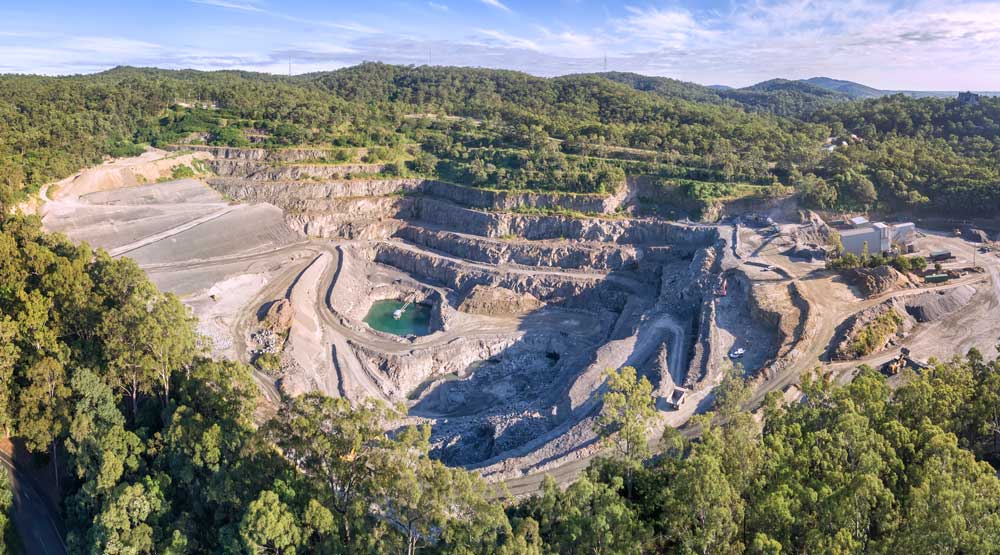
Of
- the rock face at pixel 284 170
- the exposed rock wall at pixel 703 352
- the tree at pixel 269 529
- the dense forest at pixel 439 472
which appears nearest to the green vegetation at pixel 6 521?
the dense forest at pixel 439 472

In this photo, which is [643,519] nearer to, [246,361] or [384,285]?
[246,361]

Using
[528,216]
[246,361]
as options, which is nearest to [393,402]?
[246,361]

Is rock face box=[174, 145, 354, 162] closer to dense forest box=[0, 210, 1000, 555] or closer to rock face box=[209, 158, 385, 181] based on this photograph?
rock face box=[209, 158, 385, 181]

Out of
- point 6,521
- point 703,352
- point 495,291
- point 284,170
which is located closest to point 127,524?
point 6,521

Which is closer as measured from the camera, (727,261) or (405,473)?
(405,473)

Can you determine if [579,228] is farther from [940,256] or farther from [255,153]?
[255,153]

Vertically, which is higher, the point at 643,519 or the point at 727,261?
the point at 727,261

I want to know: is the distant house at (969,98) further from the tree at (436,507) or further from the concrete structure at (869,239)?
the tree at (436,507)
